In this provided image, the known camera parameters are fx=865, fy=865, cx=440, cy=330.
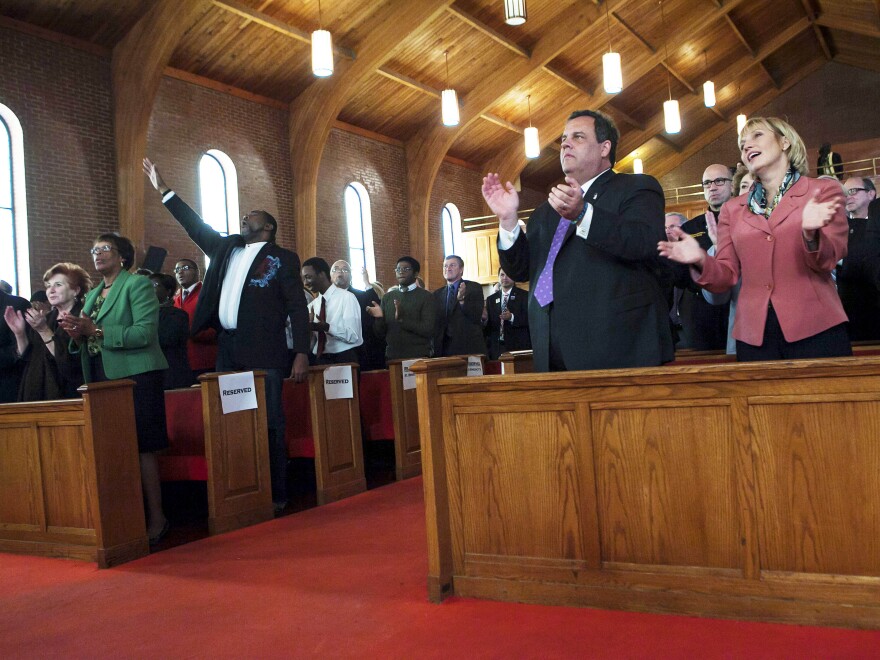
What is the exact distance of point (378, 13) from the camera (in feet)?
36.6

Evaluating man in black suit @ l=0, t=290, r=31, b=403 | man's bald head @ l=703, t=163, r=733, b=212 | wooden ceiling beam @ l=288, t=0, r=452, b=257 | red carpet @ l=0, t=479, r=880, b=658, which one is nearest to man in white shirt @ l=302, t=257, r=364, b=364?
man in black suit @ l=0, t=290, r=31, b=403

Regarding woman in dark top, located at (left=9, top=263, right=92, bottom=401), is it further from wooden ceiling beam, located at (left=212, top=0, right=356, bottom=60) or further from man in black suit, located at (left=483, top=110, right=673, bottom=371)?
wooden ceiling beam, located at (left=212, top=0, right=356, bottom=60)

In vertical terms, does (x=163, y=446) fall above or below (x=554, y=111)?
below

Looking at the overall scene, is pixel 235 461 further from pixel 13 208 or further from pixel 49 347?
pixel 13 208

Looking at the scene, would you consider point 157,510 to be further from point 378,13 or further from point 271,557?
point 378,13

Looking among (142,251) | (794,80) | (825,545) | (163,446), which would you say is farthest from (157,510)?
(794,80)

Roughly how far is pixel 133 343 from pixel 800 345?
292 cm

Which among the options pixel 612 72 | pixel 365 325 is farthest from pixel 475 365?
pixel 612 72

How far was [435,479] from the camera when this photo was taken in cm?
286

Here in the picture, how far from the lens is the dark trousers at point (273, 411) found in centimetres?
470

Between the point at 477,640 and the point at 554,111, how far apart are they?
14364mm

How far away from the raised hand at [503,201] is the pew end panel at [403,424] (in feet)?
9.82

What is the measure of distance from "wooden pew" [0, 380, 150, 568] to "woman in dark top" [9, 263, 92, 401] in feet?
0.95

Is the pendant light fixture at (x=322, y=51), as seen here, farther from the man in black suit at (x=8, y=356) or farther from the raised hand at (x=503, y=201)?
the raised hand at (x=503, y=201)
